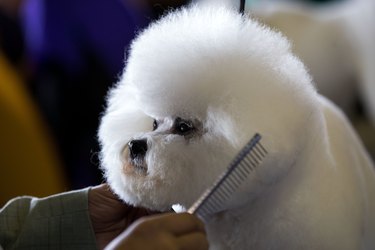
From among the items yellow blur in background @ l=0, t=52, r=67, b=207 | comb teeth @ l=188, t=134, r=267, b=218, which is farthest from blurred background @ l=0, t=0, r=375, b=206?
A: comb teeth @ l=188, t=134, r=267, b=218

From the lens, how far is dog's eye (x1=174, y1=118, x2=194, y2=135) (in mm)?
480

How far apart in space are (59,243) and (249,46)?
268mm

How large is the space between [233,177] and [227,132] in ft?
0.12

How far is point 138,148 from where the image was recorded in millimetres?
478

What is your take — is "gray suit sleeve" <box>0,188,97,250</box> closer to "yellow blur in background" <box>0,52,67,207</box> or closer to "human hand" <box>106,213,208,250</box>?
"human hand" <box>106,213,208,250</box>

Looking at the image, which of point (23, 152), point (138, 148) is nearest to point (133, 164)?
point (138, 148)

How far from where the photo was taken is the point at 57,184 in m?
1.19

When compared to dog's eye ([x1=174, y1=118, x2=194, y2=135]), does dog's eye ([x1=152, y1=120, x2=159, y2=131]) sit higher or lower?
lower

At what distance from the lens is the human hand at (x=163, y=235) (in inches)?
17.0

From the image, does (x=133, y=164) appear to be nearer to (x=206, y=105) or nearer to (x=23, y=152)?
(x=206, y=105)

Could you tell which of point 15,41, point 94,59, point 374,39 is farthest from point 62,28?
point 374,39

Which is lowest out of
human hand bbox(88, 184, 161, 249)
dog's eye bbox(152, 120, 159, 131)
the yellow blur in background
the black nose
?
the yellow blur in background

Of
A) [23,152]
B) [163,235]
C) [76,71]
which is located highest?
[163,235]

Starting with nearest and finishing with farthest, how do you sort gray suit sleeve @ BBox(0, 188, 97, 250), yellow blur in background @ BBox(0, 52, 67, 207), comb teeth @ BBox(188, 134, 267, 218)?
1. comb teeth @ BBox(188, 134, 267, 218)
2. gray suit sleeve @ BBox(0, 188, 97, 250)
3. yellow blur in background @ BBox(0, 52, 67, 207)
